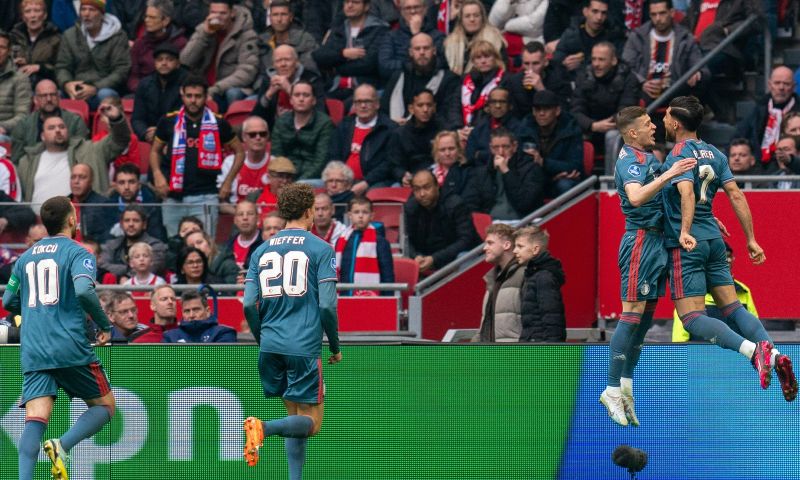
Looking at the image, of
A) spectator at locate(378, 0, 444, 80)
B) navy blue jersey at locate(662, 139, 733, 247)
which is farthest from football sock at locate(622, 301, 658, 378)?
spectator at locate(378, 0, 444, 80)

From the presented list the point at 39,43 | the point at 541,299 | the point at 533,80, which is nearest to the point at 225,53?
the point at 39,43

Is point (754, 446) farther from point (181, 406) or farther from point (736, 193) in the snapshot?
point (181, 406)

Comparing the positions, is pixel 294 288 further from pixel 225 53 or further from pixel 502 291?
pixel 225 53

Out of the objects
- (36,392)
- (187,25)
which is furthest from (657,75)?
(36,392)

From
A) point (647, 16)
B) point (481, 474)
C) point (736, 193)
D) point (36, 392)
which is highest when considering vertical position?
point (647, 16)

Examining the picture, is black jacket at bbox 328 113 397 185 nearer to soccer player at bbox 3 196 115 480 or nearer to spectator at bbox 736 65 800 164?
spectator at bbox 736 65 800 164

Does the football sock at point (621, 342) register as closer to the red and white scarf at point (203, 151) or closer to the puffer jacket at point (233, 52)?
the red and white scarf at point (203, 151)

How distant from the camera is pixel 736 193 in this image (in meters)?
11.3

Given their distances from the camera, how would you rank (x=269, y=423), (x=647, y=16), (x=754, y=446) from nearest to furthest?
(x=269, y=423), (x=754, y=446), (x=647, y=16)

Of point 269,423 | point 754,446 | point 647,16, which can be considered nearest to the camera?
point 269,423

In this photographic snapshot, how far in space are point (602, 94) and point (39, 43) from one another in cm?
676

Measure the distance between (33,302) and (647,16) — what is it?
935 cm

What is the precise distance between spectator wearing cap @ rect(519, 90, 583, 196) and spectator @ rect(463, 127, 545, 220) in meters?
0.18

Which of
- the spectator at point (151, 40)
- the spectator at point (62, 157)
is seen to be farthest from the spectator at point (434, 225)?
the spectator at point (151, 40)
